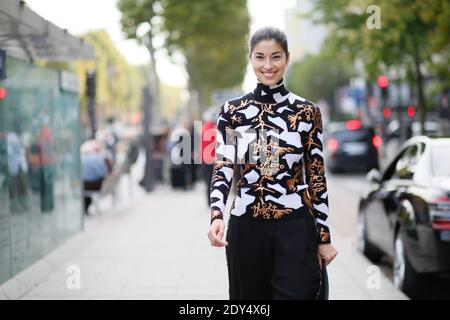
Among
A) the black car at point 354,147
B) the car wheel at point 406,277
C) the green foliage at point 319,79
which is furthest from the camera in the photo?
the green foliage at point 319,79

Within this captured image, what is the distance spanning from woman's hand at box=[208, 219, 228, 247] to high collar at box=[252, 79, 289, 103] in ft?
1.76

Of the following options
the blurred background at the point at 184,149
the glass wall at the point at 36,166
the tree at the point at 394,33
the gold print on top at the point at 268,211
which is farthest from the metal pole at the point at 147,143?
the gold print on top at the point at 268,211

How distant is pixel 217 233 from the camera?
3.42 meters

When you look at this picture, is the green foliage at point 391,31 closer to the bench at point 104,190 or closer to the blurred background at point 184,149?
the blurred background at point 184,149

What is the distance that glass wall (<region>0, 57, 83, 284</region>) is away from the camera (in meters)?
7.43

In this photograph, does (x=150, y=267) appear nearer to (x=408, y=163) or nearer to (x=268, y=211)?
(x=408, y=163)

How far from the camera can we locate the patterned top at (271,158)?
3457mm

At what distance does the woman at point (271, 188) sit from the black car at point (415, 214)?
317 cm

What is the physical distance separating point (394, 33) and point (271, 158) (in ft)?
39.9

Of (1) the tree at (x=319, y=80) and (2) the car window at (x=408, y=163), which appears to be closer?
(2) the car window at (x=408, y=163)

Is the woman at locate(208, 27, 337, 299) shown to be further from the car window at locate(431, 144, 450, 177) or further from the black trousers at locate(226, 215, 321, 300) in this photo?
the car window at locate(431, 144, 450, 177)

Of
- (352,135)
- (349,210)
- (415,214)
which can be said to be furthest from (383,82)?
(415,214)

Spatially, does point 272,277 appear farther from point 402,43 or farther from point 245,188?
point 402,43
